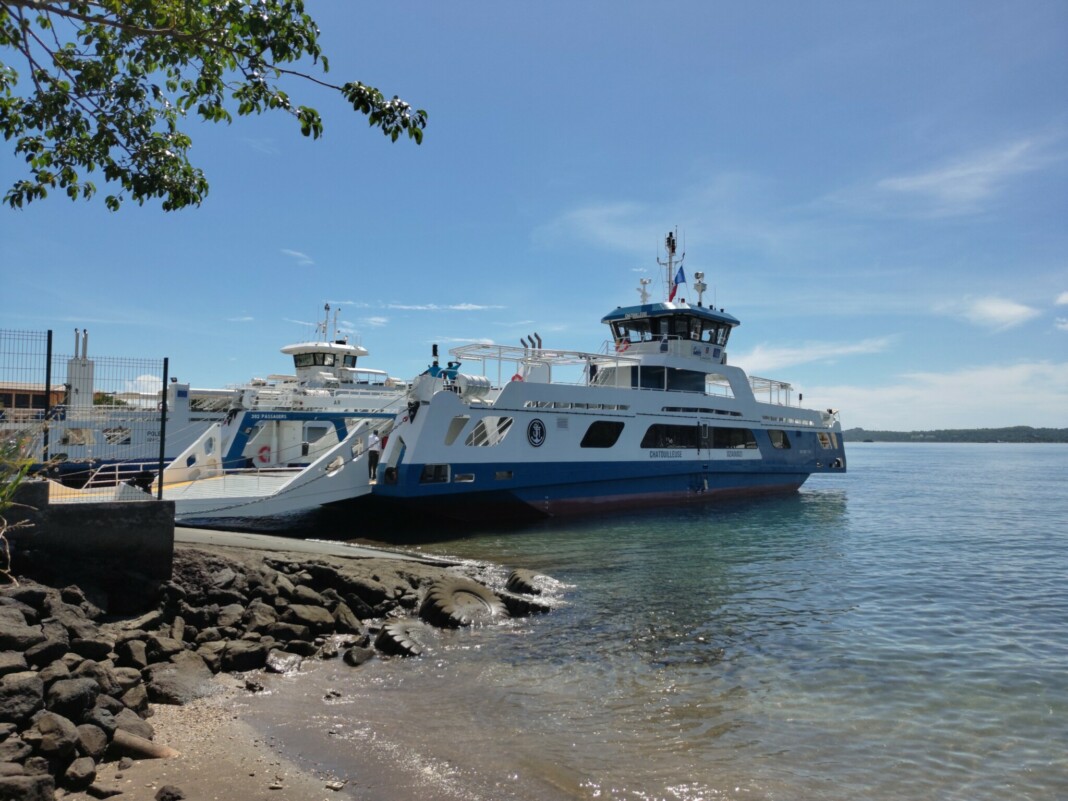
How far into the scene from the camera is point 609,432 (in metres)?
21.6

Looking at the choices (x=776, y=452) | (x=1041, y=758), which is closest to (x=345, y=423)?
(x=776, y=452)

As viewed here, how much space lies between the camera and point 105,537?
314 inches

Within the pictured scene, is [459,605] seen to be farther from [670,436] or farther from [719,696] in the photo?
[670,436]

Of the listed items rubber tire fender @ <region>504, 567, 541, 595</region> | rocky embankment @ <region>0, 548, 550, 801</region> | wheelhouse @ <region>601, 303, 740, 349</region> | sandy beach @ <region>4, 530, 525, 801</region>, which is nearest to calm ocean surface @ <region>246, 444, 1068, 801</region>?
sandy beach @ <region>4, 530, 525, 801</region>

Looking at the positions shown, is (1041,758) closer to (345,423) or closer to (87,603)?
(87,603)

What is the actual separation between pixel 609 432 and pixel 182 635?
1542 cm

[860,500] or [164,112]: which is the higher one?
[164,112]

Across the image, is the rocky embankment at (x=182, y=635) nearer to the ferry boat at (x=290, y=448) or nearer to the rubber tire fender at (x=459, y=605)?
the rubber tire fender at (x=459, y=605)

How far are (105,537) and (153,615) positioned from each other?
120cm

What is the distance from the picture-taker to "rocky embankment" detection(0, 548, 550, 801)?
459 centimetres

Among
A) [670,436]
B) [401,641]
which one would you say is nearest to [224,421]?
[670,436]

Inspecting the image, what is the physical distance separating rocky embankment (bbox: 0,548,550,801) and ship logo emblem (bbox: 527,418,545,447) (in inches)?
299

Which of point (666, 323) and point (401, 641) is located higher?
point (666, 323)

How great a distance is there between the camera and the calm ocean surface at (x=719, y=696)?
→ 17.8ft
